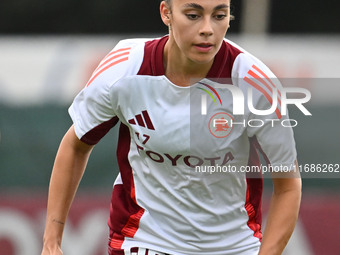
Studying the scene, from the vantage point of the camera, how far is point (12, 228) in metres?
6.90

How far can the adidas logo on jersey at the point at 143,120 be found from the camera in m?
4.04

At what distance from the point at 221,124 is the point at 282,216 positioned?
1.54ft

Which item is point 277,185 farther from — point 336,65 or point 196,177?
point 336,65

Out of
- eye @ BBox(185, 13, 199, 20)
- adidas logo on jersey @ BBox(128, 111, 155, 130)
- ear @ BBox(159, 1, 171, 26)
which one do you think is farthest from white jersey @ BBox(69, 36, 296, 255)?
eye @ BBox(185, 13, 199, 20)

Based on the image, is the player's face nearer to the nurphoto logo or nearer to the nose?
the nose

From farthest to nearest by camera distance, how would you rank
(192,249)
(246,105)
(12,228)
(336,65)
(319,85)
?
(336,65), (319,85), (12,228), (192,249), (246,105)

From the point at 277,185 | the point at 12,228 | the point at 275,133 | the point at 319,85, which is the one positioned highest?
the point at 275,133

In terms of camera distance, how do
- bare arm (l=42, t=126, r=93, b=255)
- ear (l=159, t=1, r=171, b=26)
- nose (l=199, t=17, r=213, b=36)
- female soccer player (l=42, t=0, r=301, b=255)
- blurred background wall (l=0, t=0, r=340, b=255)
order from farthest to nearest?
blurred background wall (l=0, t=0, r=340, b=255) < bare arm (l=42, t=126, r=93, b=255) < ear (l=159, t=1, r=171, b=26) < female soccer player (l=42, t=0, r=301, b=255) < nose (l=199, t=17, r=213, b=36)

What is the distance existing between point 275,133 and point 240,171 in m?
0.27

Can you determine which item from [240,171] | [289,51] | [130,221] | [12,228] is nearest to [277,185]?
[240,171]

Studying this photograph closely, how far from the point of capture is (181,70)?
4.03 metres

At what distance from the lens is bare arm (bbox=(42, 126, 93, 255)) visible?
4168 millimetres

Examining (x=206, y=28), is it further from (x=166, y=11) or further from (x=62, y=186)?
(x=62, y=186)

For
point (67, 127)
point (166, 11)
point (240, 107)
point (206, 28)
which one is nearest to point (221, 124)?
point (240, 107)
